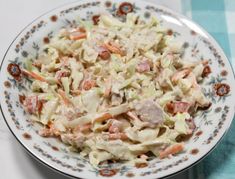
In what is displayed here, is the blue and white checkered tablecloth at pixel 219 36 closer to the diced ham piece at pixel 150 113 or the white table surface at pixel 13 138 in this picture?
the white table surface at pixel 13 138

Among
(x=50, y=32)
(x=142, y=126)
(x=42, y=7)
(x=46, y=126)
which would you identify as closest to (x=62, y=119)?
(x=46, y=126)

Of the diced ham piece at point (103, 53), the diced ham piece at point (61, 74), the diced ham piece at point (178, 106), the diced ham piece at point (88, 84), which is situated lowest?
the diced ham piece at point (178, 106)

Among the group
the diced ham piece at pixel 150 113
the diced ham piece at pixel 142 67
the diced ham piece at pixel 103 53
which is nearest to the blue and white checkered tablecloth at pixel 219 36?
the diced ham piece at pixel 150 113

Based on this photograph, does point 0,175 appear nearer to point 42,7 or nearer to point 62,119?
point 62,119

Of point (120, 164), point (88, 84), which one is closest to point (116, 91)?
point (88, 84)

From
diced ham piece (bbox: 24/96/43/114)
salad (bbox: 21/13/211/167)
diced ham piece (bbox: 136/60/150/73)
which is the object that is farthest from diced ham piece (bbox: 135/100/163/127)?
diced ham piece (bbox: 24/96/43/114)

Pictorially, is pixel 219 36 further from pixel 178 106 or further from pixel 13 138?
pixel 13 138

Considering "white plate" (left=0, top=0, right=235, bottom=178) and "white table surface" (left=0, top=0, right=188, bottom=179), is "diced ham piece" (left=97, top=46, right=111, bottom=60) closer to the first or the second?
"white plate" (left=0, top=0, right=235, bottom=178)
